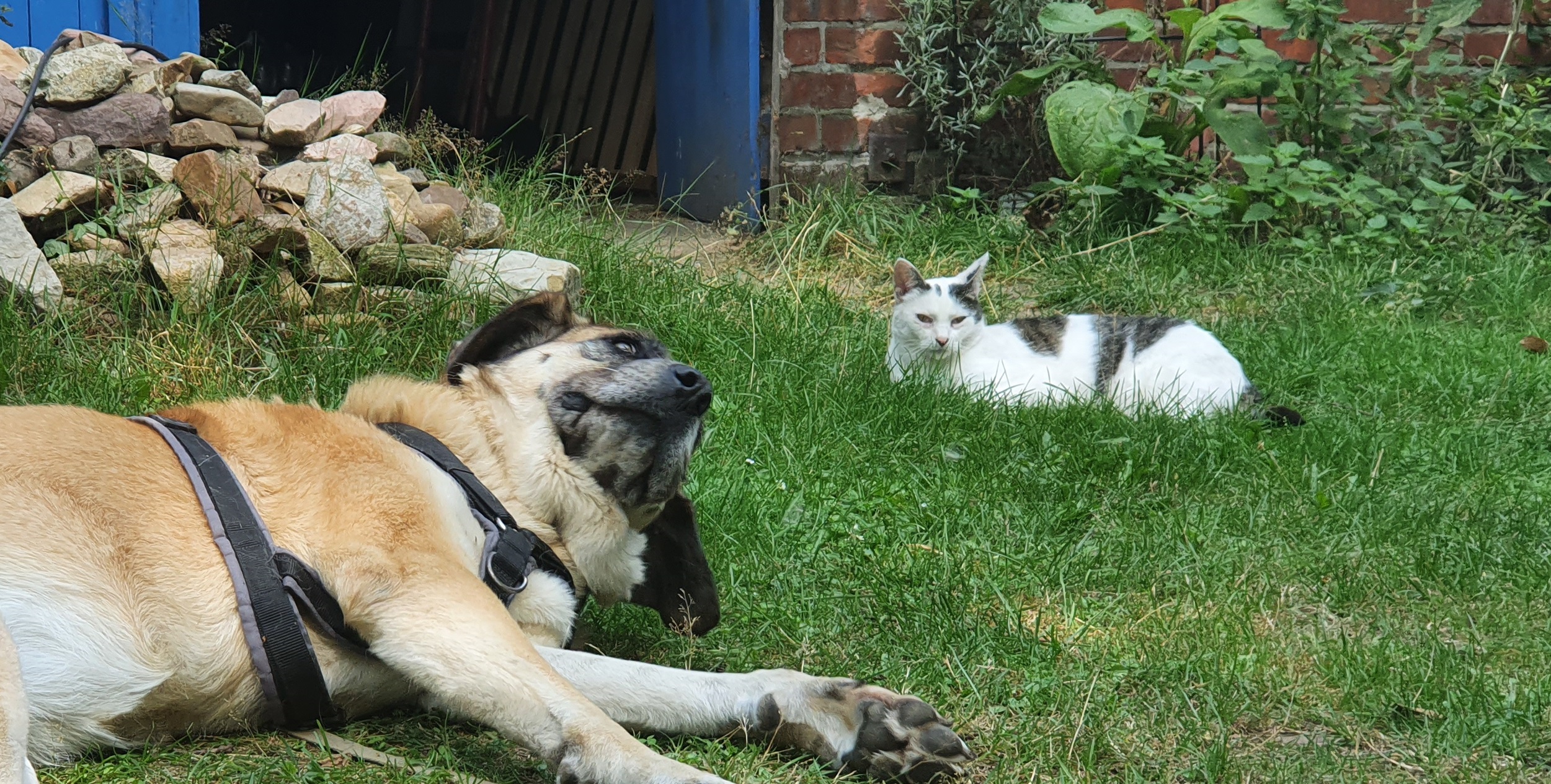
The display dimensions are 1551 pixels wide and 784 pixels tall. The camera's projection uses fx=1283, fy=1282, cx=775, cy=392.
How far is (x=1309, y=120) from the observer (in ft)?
21.0

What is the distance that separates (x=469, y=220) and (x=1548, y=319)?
4515mm

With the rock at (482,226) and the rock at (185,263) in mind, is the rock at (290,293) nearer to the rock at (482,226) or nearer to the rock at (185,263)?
the rock at (185,263)

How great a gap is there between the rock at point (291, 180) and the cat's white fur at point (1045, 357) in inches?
85.8

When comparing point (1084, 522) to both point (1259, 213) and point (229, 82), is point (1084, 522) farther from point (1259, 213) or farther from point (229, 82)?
point (229, 82)

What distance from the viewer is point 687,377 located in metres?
2.55

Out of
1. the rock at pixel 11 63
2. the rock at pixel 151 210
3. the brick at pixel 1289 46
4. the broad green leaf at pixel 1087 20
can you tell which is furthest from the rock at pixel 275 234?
the brick at pixel 1289 46

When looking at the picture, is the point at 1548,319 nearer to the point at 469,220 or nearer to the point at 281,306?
the point at 469,220

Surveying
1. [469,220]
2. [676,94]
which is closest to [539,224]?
[469,220]

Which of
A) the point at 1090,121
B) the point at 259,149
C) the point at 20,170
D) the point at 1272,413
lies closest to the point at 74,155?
the point at 20,170

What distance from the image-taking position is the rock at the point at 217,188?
4203mm

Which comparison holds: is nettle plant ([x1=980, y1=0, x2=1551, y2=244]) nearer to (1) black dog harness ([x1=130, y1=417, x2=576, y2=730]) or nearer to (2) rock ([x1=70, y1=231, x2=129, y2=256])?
(2) rock ([x1=70, y1=231, x2=129, y2=256])

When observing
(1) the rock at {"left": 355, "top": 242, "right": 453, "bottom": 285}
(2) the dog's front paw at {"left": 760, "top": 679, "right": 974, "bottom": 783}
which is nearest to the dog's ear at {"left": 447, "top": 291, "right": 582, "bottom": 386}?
(2) the dog's front paw at {"left": 760, "top": 679, "right": 974, "bottom": 783}

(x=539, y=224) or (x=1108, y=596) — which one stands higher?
(x=539, y=224)

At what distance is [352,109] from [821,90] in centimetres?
256
